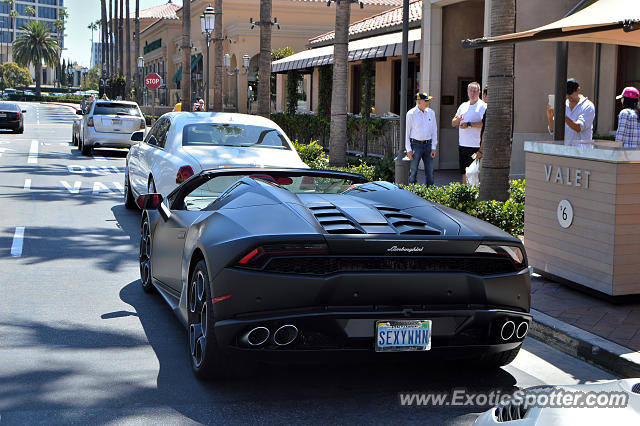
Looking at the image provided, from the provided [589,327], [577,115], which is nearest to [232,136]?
[577,115]

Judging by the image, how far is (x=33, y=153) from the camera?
88.4ft

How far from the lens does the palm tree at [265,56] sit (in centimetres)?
2305

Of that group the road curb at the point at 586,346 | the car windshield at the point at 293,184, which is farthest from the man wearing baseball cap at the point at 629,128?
the car windshield at the point at 293,184

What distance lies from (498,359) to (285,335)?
1582mm

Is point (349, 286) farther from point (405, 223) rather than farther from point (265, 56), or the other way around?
point (265, 56)

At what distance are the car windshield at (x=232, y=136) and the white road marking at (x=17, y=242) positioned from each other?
2358mm

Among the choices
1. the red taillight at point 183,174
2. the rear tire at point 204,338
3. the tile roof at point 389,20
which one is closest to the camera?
the rear tire at point 204,338

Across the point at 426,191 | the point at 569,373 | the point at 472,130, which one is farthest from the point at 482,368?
the point at 472,130

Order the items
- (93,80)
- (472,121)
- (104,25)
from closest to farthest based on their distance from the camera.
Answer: (472,121) < (104,25) < (93,80)

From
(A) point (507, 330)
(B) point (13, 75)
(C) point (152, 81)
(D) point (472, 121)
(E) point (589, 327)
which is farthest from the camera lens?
(B) point (13, 75)

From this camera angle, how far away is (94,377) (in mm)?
5457

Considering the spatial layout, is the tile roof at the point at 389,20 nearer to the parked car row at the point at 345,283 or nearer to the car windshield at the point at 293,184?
the car windshield at the point at 293,184

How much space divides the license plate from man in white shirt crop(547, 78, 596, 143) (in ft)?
22.7

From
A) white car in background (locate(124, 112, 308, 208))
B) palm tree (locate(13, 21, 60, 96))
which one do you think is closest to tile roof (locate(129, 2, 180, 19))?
palm tree (locate(13, 21, 60, 96))
